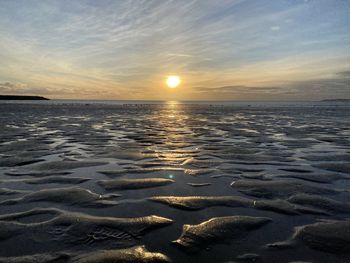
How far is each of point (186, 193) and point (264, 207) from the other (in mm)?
1659

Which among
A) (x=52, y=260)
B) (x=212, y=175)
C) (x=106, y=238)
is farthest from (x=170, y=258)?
(x=212, y=175)

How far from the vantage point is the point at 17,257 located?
12.2ft

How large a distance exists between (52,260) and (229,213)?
296cm

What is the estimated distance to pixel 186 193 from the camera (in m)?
6.35

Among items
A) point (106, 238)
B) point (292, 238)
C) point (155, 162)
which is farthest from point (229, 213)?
point (155, 162)

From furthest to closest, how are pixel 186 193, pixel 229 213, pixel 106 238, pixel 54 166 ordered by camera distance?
pixel 54 166
pixel 186 193
pixel 229 213
pixel 106 238

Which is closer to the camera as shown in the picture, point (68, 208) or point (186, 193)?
point (68, 208)

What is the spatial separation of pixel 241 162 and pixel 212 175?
2.13 m

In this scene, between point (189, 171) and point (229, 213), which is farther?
point (189, 171)

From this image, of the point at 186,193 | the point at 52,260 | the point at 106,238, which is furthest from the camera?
the point at 186,193

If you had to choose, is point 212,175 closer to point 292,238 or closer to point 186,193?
point 186,193

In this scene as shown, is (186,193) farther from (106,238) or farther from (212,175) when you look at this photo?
(106,238)

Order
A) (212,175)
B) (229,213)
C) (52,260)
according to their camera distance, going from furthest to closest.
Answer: (212,175) < (229,213) < (52,260)

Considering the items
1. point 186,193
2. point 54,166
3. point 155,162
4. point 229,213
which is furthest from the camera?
point 155,162
